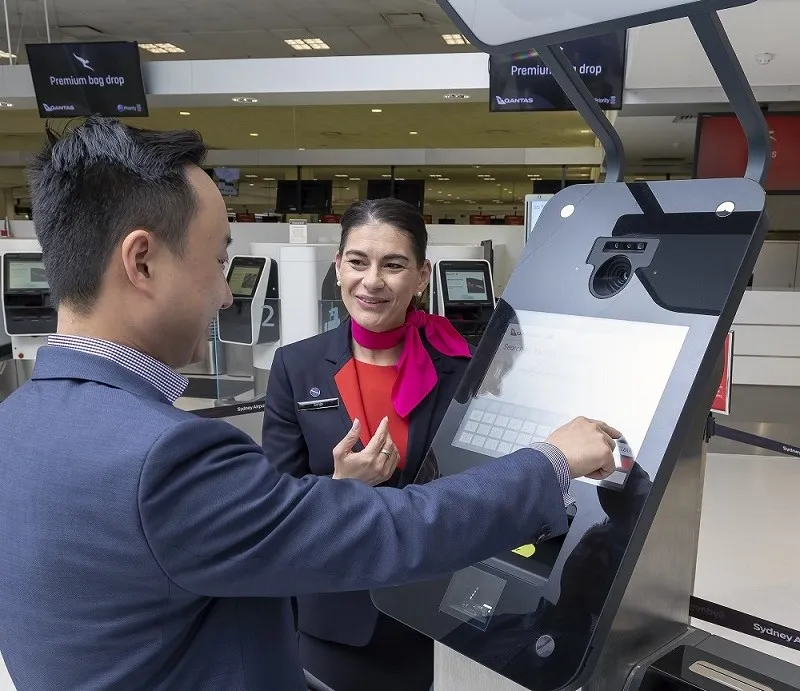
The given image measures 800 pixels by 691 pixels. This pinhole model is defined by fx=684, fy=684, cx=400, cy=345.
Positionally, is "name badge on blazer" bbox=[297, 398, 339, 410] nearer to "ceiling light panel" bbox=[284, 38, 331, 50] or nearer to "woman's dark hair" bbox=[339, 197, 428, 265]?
"woman's dark hair" bbox=[339, 197, 428, 265]

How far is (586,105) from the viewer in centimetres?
94

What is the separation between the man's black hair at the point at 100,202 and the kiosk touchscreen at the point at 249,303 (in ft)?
12.5

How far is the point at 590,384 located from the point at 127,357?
54cm

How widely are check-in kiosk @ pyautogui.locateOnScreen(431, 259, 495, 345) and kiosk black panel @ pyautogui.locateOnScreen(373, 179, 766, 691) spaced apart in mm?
3768

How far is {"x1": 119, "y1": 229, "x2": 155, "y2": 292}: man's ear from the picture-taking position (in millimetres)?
712

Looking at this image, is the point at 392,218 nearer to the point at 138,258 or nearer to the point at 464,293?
the point at 138,258

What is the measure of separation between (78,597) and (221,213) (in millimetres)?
427

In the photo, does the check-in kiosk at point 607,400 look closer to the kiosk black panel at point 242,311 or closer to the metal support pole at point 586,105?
the metal support pole at point 586,105

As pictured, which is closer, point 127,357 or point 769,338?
point 127,357

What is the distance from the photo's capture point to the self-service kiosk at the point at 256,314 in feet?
14.9

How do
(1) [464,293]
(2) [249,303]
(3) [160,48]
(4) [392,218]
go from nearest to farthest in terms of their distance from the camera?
(4) [392,218] → (2) [249,303] → (1) [464,293] → (3) [160,48]

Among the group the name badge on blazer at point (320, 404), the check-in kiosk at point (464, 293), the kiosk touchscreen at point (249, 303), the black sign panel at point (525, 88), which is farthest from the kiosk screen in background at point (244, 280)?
the name badge on blazer at point (320, 404)

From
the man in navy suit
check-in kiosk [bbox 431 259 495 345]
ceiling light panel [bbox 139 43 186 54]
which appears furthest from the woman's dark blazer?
ceiling light panel [bbox 139 43 186 54]

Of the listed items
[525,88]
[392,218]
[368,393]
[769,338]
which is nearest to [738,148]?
[769,338]
